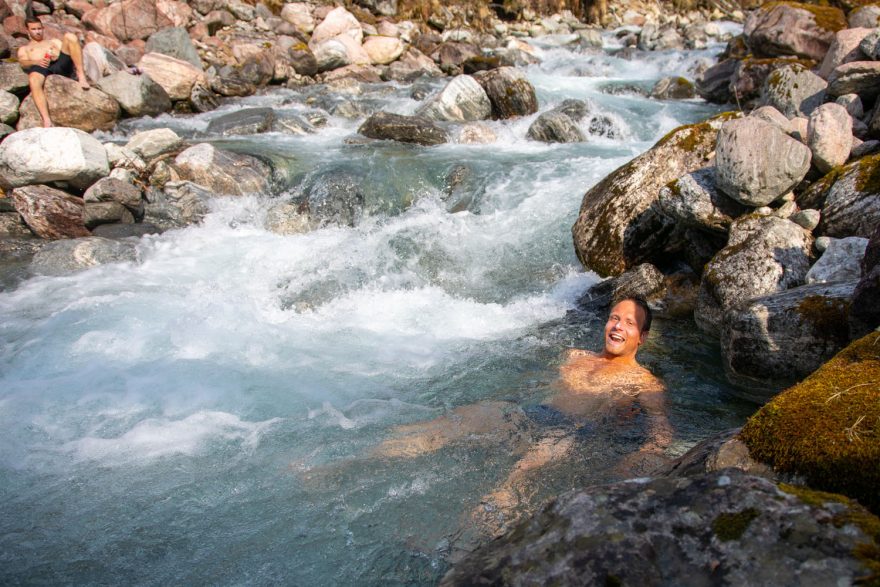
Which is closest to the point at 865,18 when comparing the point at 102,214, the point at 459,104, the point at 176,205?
the point at 459,104

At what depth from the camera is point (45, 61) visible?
12781 mm

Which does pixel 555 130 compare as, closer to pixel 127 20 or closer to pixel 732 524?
pixel 732 524

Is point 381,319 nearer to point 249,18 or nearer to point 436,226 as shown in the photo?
point 436,226

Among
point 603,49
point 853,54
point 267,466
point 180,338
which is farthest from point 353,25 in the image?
point 267,466

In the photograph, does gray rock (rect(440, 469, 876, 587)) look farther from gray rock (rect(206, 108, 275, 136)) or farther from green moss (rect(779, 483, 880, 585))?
gray rock (rect(206, 108, 275, 136))

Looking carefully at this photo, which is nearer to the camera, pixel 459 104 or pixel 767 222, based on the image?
pixel 767 222

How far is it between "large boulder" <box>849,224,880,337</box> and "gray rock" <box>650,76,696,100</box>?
14779mm

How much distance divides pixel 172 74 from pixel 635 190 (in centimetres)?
1381

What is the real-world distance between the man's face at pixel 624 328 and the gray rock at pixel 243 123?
11.3m

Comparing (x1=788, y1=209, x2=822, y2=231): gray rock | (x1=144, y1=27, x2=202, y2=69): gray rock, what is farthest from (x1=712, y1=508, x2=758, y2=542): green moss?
(x1=144, y1=27, x2=202, y2=69): gray rock

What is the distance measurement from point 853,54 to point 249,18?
20747 millimetres

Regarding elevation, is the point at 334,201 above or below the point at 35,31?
below

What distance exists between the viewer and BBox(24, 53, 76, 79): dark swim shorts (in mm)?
12656

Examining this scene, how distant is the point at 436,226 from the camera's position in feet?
31.5
